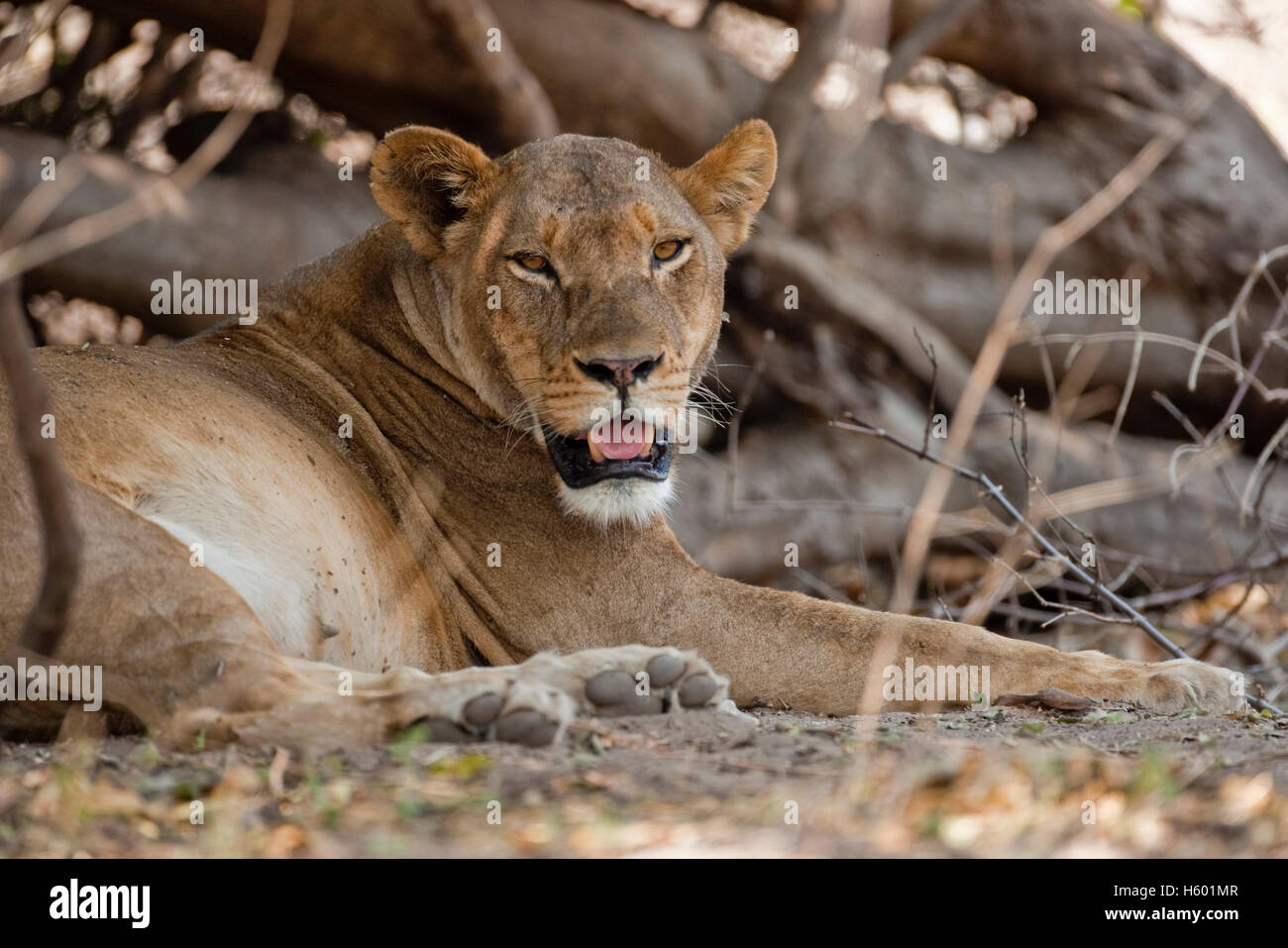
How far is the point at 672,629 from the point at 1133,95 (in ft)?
21.5

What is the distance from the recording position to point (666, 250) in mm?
4762

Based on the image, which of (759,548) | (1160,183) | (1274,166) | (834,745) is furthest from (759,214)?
(834,745)

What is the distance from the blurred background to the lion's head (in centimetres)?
196

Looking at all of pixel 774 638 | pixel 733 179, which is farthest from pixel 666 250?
pixel 774 638

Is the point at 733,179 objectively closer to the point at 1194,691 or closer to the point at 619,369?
the point at 619,369

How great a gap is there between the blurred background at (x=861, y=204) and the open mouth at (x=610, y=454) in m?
2.01

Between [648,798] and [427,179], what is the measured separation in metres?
2.62

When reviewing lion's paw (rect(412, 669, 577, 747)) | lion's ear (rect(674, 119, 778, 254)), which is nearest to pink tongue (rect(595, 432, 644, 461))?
lion's ear (rect(674, 119, 778, 254))

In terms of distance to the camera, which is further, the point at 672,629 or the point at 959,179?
the point at 959,179

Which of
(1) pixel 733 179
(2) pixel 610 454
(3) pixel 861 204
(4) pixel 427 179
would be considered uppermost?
(3) pixel 861 204

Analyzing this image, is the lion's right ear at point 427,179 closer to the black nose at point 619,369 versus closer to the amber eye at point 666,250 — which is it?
the amber eye at point 666,250

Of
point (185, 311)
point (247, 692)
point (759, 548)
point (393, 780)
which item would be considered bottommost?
point (393, 780)

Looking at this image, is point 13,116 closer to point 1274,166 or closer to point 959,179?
point 959,179

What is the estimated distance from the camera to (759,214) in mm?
8117
